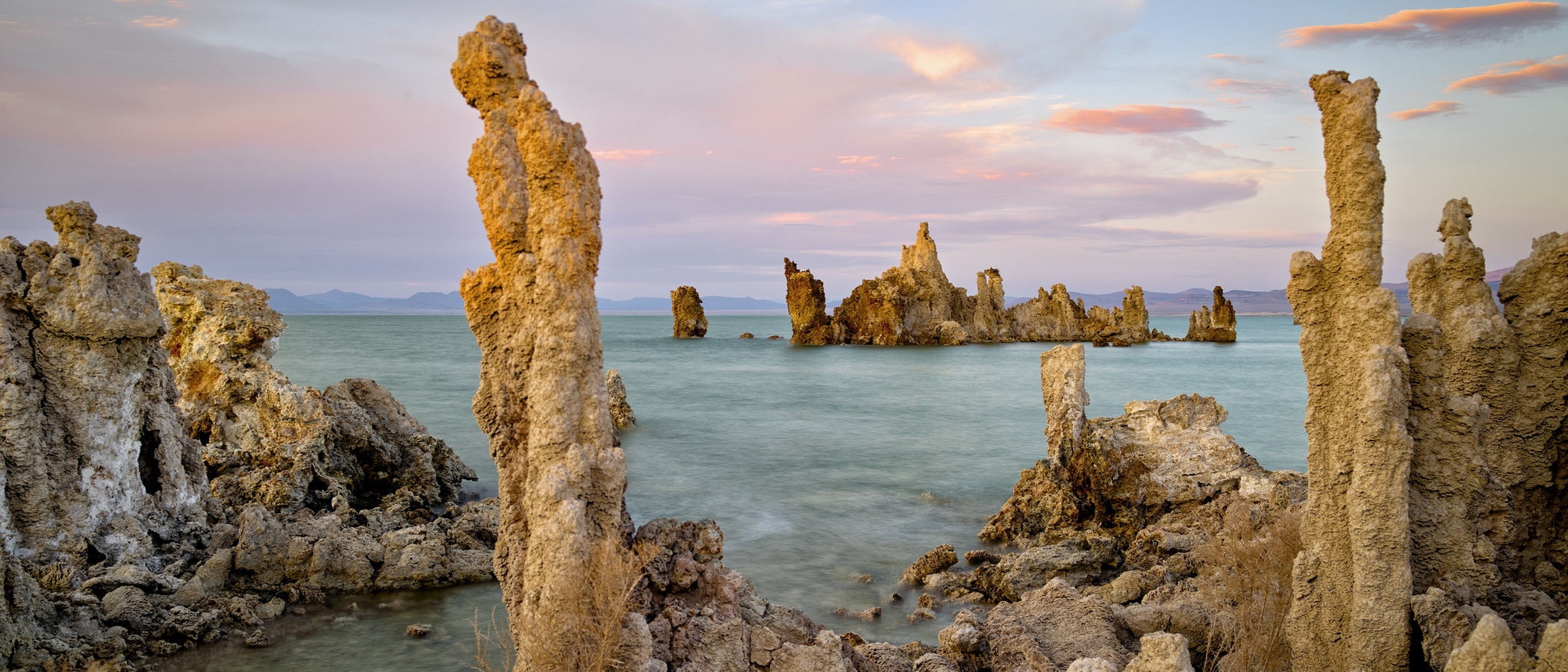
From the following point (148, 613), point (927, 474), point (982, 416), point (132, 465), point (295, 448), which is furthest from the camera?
point (982, 416)

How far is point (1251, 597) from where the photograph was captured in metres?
6.94

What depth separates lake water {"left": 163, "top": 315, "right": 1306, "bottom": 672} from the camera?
392 inches

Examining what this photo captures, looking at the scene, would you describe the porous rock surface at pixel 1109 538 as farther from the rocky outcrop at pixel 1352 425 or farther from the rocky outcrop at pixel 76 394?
the rocky outcrop at pixel 76 394

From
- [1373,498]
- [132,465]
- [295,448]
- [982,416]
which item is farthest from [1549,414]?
[982,416]

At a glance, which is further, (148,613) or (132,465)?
(132,465)

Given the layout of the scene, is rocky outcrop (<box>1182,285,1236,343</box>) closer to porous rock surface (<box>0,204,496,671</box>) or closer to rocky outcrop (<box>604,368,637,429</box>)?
rocky outcrop (<box>604,368,637,429</box>)

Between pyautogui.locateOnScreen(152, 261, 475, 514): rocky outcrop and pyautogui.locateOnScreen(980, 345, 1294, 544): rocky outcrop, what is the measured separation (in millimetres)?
9344

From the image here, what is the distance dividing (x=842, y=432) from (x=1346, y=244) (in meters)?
22.4

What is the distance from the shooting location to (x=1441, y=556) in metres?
5.92

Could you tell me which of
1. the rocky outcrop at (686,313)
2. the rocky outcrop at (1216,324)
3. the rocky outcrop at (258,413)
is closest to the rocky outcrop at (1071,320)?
the rocky outcrop at (1216,324)

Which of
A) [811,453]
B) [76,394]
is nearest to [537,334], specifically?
[76,394]

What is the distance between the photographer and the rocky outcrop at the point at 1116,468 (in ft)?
41.5

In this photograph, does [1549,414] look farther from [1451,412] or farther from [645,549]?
[645,549]

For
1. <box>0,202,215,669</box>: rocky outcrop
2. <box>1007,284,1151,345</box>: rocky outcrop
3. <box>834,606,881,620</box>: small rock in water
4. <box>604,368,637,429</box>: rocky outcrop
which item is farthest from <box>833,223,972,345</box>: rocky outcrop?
<box>0,202,215,669</box>: rocky outcrop
